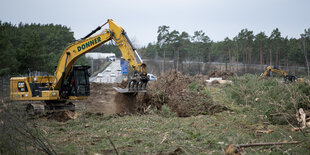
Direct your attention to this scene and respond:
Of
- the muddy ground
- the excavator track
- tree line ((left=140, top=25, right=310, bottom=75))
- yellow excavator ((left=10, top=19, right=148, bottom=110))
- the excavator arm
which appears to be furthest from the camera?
tree line ((left=140, top=25, right=310, bottom=75))

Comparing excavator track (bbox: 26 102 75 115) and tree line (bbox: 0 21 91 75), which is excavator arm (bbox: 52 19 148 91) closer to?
excavator track (bbox: 26 102 75 115)

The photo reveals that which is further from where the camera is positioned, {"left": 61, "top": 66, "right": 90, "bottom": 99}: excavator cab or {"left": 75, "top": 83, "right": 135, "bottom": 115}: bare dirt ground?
{"left": 75, "top": 83, "right": 135, "bottom": 115}: bare dirt ground

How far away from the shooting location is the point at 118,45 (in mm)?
12156

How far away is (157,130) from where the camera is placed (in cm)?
890

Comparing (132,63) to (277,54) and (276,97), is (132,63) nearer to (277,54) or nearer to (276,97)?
(276,97)

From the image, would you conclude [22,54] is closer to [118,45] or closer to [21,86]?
[21,86]

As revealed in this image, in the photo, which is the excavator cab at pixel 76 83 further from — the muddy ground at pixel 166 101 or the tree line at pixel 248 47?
the tree line at pixel 248 47

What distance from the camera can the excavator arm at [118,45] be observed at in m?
11.4

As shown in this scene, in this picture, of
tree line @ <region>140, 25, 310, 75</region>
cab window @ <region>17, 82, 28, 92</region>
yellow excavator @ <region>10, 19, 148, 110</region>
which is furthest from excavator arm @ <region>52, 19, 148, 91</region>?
tree line @ <region>140, 25, 310, 75</region>

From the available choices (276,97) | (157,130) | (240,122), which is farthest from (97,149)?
(276,97)

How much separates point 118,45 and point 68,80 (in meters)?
3.03

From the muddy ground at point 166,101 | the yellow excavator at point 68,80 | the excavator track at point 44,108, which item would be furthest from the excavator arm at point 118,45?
the muddy ground at point 166,101

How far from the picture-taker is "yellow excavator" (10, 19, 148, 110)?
1227cm

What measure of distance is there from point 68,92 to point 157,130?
6.00m
